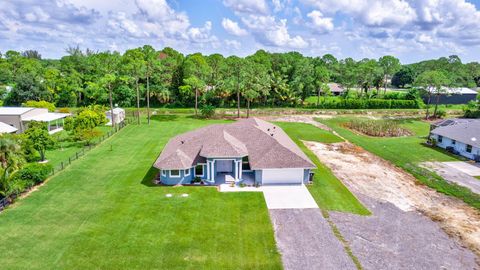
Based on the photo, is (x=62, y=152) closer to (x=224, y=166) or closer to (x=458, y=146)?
(x=224, y=166)

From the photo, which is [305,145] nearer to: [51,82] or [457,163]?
[457,163]

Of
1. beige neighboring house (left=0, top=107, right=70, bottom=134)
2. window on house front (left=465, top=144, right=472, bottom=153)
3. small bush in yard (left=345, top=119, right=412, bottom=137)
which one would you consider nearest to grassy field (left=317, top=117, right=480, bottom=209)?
window on house front (left=465, top=144, right=472, bottom=153)

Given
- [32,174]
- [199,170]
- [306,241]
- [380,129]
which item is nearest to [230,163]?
[199,170]

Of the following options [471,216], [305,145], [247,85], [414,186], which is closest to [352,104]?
[247,85]

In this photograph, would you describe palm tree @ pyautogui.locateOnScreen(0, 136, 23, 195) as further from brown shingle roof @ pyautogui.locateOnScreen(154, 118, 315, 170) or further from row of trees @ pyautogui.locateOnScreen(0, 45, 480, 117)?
row of trees @ pyautogui.locateOnScreen(0, 45, 480, 117)

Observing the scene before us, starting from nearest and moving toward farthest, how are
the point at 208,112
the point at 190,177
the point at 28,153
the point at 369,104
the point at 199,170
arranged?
the point at 190,177
the point at 199,170
the point at 28,153
the point at 208,112
the point at 369,104

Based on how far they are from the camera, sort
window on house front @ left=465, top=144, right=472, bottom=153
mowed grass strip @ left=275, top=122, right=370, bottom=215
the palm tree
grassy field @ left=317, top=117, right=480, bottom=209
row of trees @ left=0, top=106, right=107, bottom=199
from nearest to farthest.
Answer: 1. the palm tree
2. row of trees @ left=0, top=106, right=107, bottom=199
3. mowed grass strip @ left=275, top=122, right=370, bottom=215
4. grassy field @ left=317, top=117, right=480, bottom=209
5. window on house front @ left=465, top=144, right=472, bottom=153
